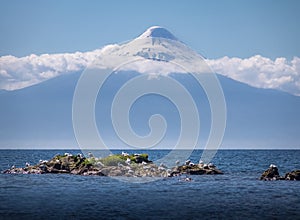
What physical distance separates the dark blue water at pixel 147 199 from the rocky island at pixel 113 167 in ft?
17.6

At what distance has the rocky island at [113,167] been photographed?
62938 mm

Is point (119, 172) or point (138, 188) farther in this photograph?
point (119, 172)

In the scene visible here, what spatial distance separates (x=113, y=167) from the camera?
212 ft

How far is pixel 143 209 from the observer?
3534 centimetres

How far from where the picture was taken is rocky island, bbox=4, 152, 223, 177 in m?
62.9

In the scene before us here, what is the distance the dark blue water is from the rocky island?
536 cm

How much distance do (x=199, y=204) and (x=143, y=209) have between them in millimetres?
5724

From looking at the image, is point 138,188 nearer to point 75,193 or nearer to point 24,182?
point 75,193

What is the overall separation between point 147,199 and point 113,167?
961 inches

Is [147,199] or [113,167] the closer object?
[147,199]

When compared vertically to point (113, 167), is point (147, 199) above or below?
below

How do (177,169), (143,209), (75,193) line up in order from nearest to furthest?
(143,209), (75,193), (177,169)

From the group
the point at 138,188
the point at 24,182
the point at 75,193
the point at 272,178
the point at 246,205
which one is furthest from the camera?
the point at 272,178

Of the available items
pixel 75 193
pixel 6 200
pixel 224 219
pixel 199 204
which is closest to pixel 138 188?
pixel 75 193
